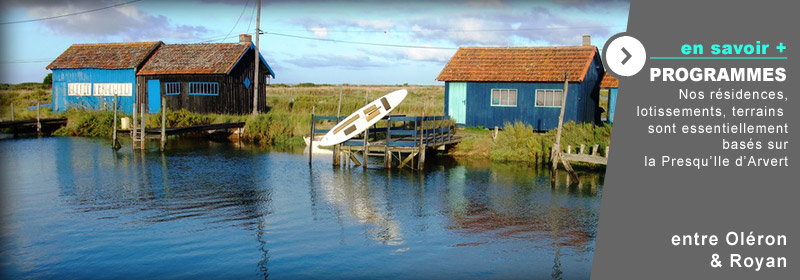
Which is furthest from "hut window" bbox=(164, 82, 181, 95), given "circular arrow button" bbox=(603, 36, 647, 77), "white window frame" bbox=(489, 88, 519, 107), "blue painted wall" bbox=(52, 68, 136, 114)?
"circular arrow button" bbox=(603, 36, 647, 77)

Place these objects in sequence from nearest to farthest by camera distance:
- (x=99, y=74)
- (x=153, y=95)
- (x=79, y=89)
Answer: (x=153, y=95)
(x=99, y=74)
(x=79, y=89)

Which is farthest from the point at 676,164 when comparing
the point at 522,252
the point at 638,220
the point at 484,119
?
the point at 484,119

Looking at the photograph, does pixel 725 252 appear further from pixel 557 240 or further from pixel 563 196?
pixel 563 196

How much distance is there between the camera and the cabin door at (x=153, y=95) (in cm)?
3828

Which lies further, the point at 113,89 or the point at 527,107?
the point at 113,89

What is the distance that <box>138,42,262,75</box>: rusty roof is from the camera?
36688 millimetres

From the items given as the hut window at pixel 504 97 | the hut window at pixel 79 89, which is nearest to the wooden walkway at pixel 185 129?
the hut window at pixel 79 89

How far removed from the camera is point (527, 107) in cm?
2981

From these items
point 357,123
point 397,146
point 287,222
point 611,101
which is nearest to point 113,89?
point 357,123

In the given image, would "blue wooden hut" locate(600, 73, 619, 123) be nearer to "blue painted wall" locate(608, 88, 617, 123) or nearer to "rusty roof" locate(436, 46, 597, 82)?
"blue painted wall" locate(608, 88, 617, 123)

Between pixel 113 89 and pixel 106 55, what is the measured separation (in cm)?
252

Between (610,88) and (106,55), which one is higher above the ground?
(106,55)

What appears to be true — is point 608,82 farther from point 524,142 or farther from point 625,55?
point 625,55

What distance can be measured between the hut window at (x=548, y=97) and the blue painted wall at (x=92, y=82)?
2310 cm
